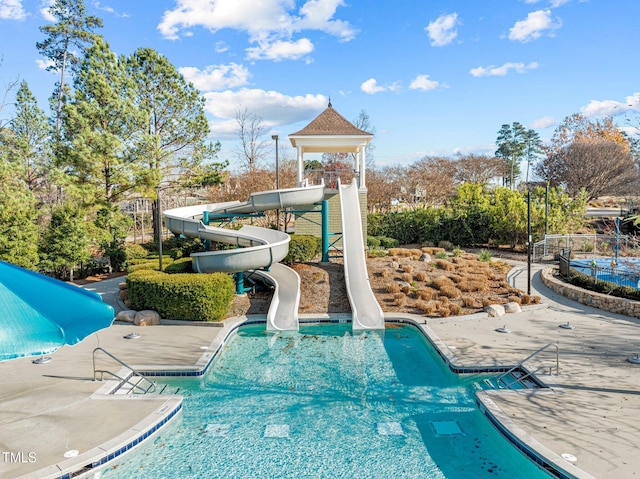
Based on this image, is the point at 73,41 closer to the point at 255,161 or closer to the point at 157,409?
the point at 255,161

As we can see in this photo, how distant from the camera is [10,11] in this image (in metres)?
14.2

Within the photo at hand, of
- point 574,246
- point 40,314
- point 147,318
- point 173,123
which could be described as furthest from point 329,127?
point 40,314

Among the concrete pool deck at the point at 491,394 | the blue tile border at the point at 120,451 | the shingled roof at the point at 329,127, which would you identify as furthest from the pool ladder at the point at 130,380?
the shingled roof at the point at 329,127

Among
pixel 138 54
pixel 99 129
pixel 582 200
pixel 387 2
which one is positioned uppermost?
pixel 138 54

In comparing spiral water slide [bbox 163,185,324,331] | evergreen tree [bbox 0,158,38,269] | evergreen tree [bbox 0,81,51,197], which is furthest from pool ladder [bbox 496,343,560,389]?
evergreen tree [bbox 0,81,51,197]

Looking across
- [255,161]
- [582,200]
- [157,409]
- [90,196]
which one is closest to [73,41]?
[90,196]

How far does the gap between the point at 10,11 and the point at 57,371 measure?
13.2 m

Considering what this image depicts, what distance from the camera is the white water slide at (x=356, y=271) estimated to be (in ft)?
36.4

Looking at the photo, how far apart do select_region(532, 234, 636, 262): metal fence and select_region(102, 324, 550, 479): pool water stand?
11937 mm

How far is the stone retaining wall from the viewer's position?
10.9 metres

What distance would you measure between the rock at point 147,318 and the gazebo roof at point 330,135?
9.38 meters

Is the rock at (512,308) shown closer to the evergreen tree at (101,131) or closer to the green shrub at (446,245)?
the green shrub at (446,245)

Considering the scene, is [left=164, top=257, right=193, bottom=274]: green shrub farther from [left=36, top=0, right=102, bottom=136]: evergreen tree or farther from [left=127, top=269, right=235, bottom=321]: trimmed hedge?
[left=36, top=0, right=102, bottom=136]: evergreen tree

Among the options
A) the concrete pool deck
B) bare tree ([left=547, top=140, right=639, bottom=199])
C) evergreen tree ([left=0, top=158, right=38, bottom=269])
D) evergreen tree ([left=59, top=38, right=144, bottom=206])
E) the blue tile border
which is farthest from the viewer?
bare tree ([left=547, top=140, right=639, bottom=199])
